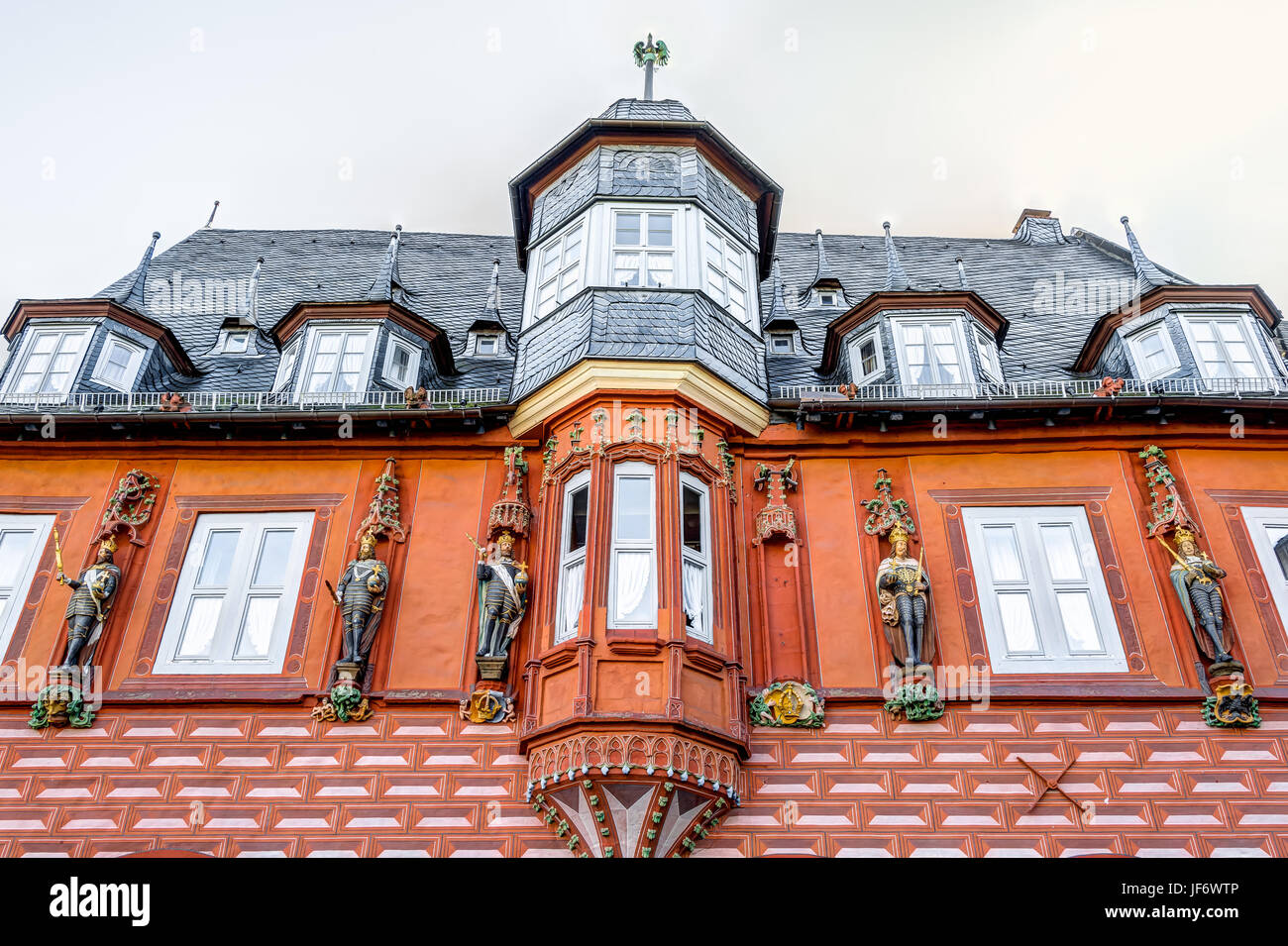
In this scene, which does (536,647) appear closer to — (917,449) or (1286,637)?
(917,449)

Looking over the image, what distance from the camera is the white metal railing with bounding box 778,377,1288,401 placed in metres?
14.5

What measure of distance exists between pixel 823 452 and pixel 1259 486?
542cm

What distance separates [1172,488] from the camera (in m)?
13.6

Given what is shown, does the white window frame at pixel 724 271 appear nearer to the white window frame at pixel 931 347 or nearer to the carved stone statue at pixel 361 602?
the white window frame at pixel 931 347

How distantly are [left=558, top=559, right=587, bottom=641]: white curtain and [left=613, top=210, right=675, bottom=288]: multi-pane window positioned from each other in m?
4.52

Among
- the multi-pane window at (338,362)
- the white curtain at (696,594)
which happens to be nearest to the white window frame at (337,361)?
the multi-pane window at (338,362)

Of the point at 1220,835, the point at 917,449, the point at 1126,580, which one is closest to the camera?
the point at 1220,835

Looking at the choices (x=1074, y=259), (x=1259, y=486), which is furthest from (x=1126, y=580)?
(x=1074, y=259)

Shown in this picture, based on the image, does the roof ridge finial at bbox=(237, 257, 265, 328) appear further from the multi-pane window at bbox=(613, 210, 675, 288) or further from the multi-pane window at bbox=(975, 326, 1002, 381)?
the multi-pane window at bbox=(975, 326, 1002, 381)

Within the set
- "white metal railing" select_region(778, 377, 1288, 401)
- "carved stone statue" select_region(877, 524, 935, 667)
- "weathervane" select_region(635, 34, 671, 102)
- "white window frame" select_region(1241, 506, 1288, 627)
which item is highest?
"weathervane" select_region(635, 34, 671, 102)

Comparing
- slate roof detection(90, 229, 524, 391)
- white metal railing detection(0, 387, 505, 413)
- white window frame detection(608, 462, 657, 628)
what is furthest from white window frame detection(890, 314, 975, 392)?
slate roof detection(90, 229, 524, 391)

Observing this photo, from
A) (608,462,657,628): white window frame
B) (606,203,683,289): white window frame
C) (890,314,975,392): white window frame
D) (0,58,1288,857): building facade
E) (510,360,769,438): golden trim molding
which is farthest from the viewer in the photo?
(890,314,975,392): white window frame

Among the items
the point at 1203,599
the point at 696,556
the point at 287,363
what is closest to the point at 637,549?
the point at 696,556
